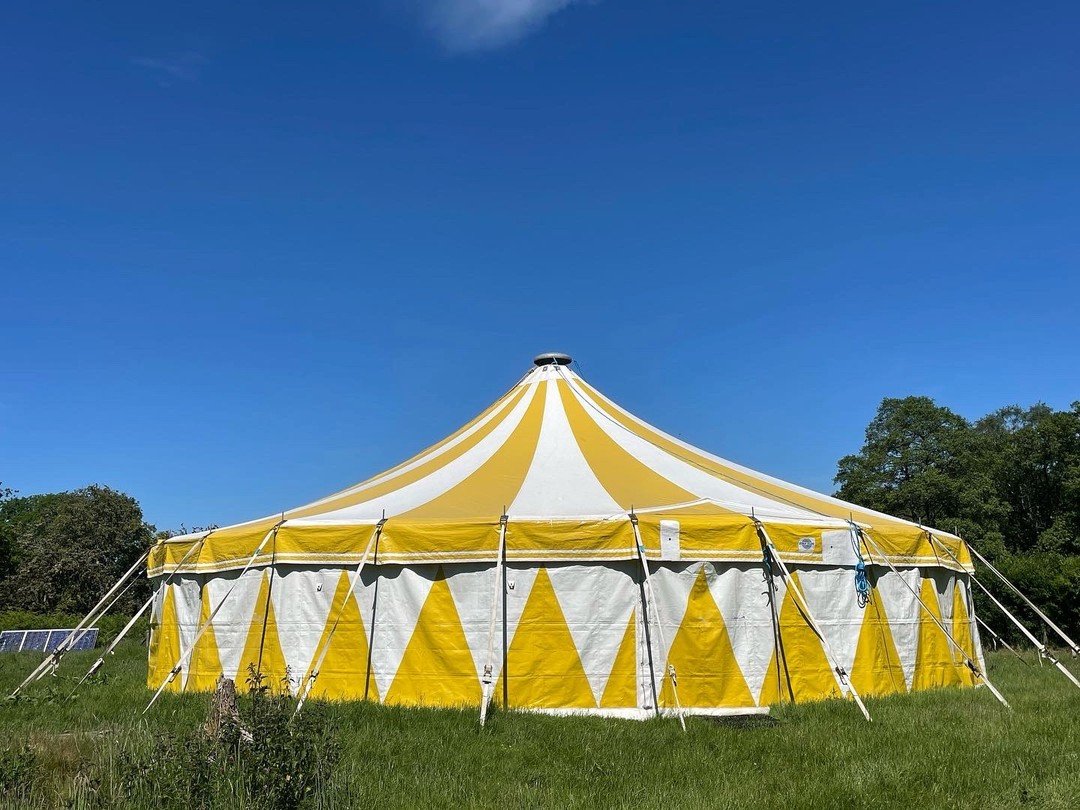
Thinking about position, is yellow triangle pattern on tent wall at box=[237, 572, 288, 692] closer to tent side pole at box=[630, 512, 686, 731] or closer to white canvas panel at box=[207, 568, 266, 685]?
white canvas panel at box=[207, 568, 266, 685]

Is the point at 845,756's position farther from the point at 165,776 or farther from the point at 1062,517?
the point at 1062,517

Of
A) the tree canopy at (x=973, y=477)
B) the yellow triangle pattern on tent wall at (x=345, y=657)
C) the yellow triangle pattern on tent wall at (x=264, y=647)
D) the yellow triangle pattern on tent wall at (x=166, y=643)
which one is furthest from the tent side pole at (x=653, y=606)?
the tree canopy at (x=973, y=477)

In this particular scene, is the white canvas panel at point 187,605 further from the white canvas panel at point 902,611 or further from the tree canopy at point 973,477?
the tree canopy at point 973,477

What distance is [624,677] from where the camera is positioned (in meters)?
7.05

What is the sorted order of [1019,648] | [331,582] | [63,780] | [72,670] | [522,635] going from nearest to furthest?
[63,780] < [522,635] < [331,582] < [72,670] < [1019,648]

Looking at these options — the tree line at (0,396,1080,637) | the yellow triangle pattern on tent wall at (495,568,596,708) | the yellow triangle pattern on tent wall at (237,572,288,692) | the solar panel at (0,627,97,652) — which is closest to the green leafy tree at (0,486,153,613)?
the tree line at (0,396,1080,637)

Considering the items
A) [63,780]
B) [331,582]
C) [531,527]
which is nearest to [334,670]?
[331,582]

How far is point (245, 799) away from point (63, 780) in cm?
132

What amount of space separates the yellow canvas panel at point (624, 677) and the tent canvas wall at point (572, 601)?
13 millimetres

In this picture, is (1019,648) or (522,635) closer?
(522,635)

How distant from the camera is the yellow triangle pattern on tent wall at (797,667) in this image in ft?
24.0

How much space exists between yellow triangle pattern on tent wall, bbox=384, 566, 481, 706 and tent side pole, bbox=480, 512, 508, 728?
0.26 meters

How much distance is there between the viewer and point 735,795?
14.6 ft

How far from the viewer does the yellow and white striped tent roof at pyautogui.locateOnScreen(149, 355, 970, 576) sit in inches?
286
